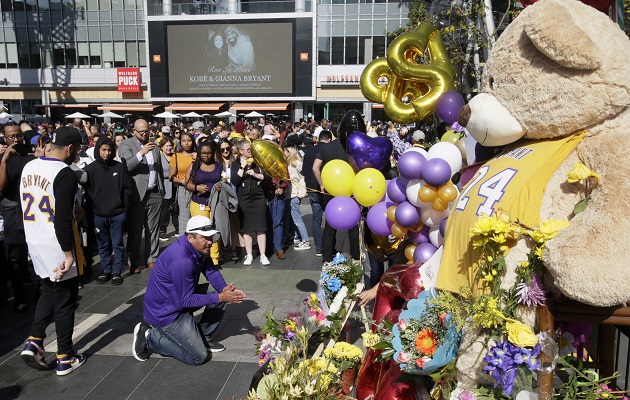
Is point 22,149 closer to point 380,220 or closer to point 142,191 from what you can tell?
point 142,191

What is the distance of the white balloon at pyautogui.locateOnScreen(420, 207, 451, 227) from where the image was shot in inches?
144

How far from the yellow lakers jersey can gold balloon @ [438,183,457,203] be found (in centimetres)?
97

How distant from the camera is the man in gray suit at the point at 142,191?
22.7 feet

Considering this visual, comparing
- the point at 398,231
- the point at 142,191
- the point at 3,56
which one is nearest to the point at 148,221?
the point at 142,191

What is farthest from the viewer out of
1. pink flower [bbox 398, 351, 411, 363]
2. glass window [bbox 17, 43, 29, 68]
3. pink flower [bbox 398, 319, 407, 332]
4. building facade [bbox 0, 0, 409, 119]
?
glass window [bbox 17, 43, 29, 68]

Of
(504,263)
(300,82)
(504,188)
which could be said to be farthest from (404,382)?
(300,82)

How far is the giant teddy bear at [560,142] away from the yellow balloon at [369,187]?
1.49 meters

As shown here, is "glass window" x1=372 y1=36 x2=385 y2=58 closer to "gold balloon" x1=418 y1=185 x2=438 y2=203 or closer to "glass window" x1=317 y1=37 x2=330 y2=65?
"glass window" x1=317 y1=37 x2=330 y2=65

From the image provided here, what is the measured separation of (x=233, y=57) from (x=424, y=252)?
39.2 m

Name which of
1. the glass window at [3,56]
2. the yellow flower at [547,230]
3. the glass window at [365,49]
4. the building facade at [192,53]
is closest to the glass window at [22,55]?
the building facade at [192,53]

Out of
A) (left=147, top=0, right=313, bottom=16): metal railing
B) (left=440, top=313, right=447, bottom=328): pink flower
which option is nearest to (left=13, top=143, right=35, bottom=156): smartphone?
(left=440, top=313, right=447, bottom=328): pink flower

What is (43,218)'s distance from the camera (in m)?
4.26

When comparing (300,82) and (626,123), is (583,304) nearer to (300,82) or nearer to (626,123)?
(626,123)

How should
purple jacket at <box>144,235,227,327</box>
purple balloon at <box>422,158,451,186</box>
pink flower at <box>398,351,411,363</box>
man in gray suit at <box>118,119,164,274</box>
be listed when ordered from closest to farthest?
pink flower at <box>398,351,411,363</box>, purple balloon at <box>422,158,451,186</box>, purple jacket at <box>144,235,227,327</box>, man in gray suit at <box>118,119,164,274</box>
